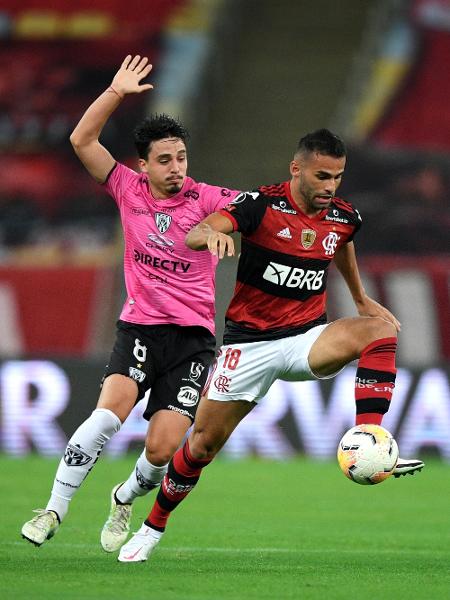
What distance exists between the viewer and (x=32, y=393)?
1455 centimetres

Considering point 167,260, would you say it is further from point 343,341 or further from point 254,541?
point 254,541

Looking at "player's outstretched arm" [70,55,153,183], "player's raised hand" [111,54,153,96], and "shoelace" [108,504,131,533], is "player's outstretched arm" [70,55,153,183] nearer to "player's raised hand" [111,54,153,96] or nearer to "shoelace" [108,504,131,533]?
"player's raised hand" [111,54,153,96]

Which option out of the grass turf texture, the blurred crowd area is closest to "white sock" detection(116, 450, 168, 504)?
the grass turf texture

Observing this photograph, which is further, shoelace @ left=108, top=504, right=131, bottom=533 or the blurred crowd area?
the blurred crowd area

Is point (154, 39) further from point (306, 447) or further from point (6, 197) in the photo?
point (306, 447)

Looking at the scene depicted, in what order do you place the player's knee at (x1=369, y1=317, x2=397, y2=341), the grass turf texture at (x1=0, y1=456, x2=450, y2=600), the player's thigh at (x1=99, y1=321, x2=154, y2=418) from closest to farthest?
the grass turf texture at (x1=0, y1=456, x2=450, y2=600)
the player's knee at (x1=369, y1=317, x2=397, y2=341)
the player's thigh at (x1=99, y1=321, x2=154, y2=418)

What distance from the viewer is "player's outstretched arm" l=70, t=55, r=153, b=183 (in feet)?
24.8

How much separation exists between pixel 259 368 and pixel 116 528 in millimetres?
1241

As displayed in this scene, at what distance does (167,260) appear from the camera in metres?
7.65

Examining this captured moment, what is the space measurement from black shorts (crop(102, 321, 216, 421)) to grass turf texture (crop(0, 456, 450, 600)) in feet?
2.94

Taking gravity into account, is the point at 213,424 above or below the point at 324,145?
below

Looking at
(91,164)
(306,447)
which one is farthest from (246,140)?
(91,164)

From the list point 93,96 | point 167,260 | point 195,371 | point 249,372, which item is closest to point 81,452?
point 195,371

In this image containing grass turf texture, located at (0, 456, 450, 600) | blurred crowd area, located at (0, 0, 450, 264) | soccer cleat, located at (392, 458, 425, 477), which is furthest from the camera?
blurred crowd area, located at (0, 0, 450, 264)
